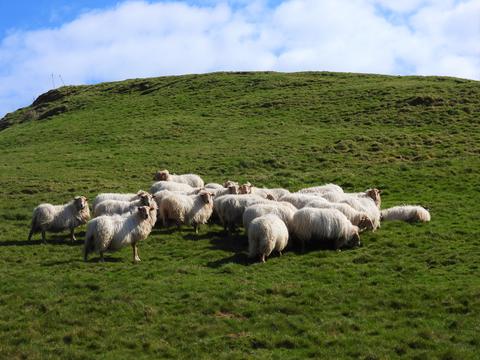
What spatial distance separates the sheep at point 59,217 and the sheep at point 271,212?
6.36 meters

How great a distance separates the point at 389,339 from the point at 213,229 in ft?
37.1

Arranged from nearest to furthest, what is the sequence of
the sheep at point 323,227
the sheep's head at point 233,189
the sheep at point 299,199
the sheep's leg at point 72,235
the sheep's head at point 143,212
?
the sheep at point 323,227 → the sheep's head at point 143,212 → the sheep's leg at point 72,235 → the sheep at point 299,199 → the sheep's head at point 233,189

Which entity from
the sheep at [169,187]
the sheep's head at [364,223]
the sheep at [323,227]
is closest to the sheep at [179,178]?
the sheep at [169,187]

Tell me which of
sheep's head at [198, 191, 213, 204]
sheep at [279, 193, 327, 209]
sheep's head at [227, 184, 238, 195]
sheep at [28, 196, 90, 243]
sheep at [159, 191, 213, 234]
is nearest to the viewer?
sheep at [28, 196, 90, 243]

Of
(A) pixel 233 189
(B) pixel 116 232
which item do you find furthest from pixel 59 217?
(A) pixel 233 189

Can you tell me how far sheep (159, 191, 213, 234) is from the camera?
2358 centimetres

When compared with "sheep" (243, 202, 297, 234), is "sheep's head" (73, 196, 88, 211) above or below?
above

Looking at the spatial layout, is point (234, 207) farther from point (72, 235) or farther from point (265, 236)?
point (72, 235)

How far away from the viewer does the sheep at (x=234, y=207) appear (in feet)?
74.6

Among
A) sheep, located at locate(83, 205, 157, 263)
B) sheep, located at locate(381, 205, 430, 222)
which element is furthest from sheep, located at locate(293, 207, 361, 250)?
sheep, located at locate(83, 205, 157, 263)

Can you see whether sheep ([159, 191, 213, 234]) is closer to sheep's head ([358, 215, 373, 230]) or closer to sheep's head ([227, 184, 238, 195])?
sheep's head ([227, 184, 238, 195])

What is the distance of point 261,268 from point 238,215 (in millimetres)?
4740

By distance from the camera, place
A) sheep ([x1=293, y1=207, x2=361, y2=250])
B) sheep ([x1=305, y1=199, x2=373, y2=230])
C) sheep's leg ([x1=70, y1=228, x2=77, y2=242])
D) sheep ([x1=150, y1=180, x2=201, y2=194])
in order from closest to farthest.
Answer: sheep ([x1=293, y1=207, x2=361, y2=250]), sheep ([x1=305, y1=199, x2=373, y2=230]), sheep's leg ([x1=70, y1=228, x2=77, y2=242]), sheep ([x1=150, y1=180, x2=201, y2=194])

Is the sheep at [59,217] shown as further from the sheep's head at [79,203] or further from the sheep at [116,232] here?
the sheep at [116,232]
